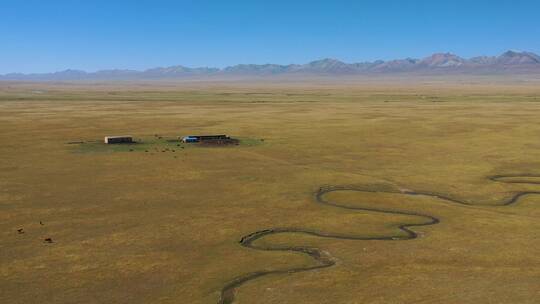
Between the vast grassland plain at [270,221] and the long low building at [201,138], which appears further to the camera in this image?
the long low building at [201,138]

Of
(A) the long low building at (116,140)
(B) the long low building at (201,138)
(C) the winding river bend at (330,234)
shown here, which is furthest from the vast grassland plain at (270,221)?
(B) the long low building at (201,138)

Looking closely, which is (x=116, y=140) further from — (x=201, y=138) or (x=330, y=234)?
(x=330, y=234)

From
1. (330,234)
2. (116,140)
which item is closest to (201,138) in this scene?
(116,140)

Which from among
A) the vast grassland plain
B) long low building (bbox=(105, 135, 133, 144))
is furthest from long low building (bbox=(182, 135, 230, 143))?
long low building (bbox=(105, 135, 133, 144))

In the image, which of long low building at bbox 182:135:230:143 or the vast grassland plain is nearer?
the vast grassland plain

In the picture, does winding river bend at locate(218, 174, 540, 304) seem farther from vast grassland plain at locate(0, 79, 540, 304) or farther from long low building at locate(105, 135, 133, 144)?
long low building at locate(105, 135, 133, 144)

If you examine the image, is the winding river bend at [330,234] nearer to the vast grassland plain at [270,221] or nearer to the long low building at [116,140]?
the vast grassland plain at [270,221]

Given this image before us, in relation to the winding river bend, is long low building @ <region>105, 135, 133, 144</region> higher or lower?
higher

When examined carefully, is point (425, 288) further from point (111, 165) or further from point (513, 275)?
point (111, 165)

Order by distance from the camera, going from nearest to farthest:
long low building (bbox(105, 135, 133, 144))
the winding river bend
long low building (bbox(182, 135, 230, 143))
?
the winding river bend
long low building (bbox(105, 135, 133, 144))
long low building (bbox(182, 135, 230, 143))
